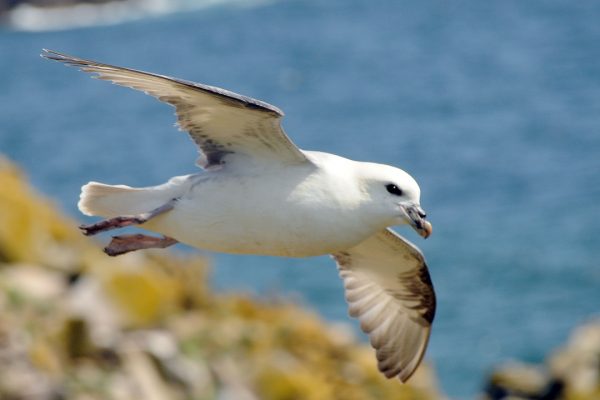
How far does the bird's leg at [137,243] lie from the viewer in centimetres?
600

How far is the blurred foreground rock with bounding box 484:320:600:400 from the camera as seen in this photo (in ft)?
37.1

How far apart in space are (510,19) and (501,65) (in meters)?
6.60

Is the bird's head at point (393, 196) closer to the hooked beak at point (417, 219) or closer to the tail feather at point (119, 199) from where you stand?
the hooked beak at point (417, 219)

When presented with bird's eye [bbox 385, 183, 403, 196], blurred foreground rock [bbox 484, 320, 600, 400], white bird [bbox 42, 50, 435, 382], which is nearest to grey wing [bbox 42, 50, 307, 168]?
white bird [bbox 42, 50, 435, 382]

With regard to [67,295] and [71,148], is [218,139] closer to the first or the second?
[67,295]

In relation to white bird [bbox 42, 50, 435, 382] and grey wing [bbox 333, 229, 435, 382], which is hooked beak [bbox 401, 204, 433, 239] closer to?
white bird [bbox 42, 50, 435, 382]

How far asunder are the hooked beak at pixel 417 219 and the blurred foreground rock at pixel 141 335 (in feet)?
12.8

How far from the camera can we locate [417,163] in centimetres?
2325

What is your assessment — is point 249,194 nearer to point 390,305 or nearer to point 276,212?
point 276,212

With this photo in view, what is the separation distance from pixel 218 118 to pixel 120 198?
59cm

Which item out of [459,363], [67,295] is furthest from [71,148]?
[67,295]

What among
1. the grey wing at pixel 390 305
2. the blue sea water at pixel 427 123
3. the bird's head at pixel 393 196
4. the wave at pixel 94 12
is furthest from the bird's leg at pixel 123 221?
the wave at pixel 94 12

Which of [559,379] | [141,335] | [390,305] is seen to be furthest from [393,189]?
[559,379]

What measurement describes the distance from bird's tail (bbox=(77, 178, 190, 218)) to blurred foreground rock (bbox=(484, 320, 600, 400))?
6.14 meters
